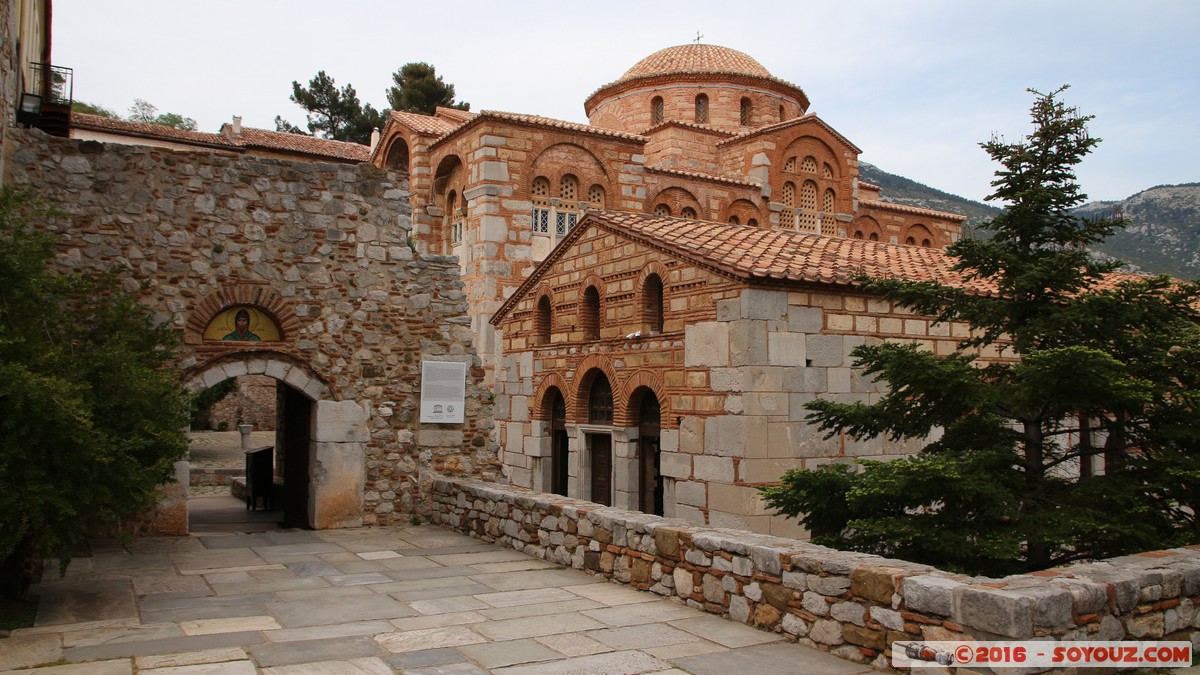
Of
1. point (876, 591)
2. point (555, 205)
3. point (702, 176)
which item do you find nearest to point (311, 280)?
point (876, 591)

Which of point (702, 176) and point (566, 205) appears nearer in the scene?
point (566, 205)

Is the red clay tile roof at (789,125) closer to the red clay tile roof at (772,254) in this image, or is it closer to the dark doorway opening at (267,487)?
the red clay tile roof at (772,254)

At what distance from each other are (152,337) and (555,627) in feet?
17.7

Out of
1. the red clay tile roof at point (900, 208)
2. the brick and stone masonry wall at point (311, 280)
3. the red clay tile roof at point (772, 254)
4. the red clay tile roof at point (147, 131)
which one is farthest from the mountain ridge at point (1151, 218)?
the brick and stone masonry wall at point (311, 280)

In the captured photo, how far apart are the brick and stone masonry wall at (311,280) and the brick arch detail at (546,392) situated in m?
3.00

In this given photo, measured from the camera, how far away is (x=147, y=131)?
962 inches

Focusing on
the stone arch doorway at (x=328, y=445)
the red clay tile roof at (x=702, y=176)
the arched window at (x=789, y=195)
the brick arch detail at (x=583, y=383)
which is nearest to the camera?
the stone arch doorway at (x=328, y=445)

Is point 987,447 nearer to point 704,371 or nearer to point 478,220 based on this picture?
point 704,371

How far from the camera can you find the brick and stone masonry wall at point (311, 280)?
9102 millimetres

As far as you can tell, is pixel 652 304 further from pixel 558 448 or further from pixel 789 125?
pixel 789 125

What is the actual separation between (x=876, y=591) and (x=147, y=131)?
25.1m

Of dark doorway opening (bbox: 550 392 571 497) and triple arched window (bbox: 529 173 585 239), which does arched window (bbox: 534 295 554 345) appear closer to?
dark doorway opening (bbox: 550 392 571 497)

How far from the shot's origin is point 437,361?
1048 cm

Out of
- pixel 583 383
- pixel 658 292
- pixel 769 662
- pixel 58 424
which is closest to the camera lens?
pixel 769 662
